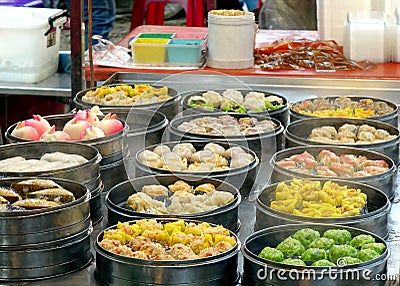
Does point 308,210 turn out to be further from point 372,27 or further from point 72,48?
point 372,27

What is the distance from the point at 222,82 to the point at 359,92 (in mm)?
708

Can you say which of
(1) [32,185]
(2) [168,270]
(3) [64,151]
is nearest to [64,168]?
(1) [32,185]

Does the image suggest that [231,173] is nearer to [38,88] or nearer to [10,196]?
[10,196]

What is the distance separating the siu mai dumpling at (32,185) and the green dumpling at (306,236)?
72 cm

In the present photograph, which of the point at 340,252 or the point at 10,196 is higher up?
the point at 10,196

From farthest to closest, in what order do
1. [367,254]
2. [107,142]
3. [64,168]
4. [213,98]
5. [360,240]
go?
[213,98], [107,142], [64,168], [360,240], [367,254]

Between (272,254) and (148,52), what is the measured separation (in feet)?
8.13

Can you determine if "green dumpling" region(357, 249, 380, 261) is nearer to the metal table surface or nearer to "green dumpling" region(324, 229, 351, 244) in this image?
"green dumpling" region(324, 229, 351, 244)

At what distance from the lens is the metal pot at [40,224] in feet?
7.02

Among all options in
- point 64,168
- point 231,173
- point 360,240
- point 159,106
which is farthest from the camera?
point 159,106

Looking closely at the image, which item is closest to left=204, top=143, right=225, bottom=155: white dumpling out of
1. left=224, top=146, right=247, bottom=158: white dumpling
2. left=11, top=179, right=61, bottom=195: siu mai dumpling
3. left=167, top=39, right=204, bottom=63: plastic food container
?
left=224, top=146, right=247, bottom=158: white dumpling

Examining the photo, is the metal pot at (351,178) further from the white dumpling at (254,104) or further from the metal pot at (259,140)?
the white dumpling at (254,104)

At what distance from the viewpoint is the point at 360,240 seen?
2.17 m

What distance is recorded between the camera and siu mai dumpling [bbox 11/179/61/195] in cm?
235
